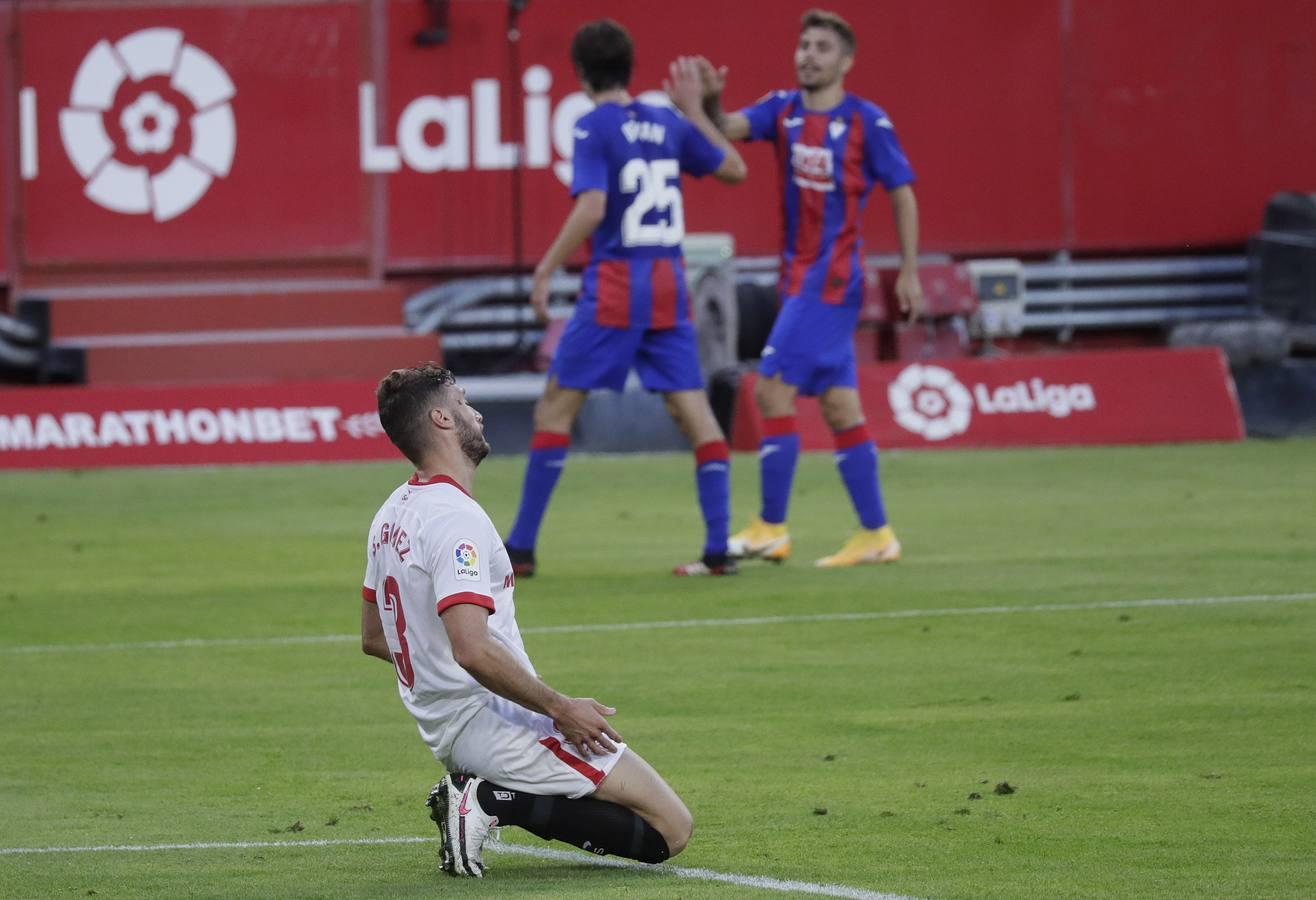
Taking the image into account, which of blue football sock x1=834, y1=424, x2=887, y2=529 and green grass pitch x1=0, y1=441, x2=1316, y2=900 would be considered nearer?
green grass pitch x1=0, y1=441, x2=1316, y2=900

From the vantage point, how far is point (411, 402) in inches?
229

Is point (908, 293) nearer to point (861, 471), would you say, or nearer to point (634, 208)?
point (861, 471)

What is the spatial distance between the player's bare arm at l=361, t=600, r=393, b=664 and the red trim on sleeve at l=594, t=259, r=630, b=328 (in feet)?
18.3

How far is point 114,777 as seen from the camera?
7.33m

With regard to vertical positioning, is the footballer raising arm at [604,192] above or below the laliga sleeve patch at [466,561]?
above

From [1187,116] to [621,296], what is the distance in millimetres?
14142

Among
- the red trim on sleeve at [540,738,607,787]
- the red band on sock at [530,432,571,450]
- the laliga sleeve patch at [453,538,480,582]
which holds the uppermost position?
the laliga sleeve patch at [453,538,480,582]

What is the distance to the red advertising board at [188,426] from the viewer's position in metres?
18.9

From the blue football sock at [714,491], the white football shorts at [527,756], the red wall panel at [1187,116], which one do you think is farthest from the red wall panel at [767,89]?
the white football shorts at [527,756]

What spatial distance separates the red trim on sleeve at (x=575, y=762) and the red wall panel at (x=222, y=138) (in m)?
18.2

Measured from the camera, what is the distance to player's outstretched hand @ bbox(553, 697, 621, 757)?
559cm

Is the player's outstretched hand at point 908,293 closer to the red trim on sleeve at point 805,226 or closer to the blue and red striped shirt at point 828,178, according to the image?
the blue and red striped shirt at point 828,178

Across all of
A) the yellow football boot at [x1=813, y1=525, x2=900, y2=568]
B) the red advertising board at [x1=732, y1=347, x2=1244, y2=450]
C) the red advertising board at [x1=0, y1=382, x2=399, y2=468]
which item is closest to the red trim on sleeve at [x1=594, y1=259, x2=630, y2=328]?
the yellow football boot at [x1=813, y1=525, x2=900, y2=568]

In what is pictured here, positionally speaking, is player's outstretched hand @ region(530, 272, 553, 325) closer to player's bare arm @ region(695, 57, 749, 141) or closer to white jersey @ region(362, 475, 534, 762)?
player's bare arm @ region(695, 57, 749, 141)
